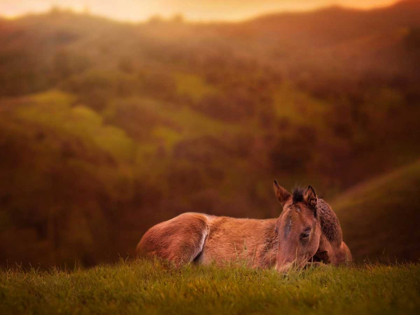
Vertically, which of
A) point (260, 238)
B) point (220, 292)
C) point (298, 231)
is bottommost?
point (260, 238)

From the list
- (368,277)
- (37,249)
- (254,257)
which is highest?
(368,277)

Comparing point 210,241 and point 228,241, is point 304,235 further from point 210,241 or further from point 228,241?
point 210,241

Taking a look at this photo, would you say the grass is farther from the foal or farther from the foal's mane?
the foal's mane

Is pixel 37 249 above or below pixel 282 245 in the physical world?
below

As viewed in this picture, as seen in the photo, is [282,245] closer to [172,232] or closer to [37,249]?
[172,232]

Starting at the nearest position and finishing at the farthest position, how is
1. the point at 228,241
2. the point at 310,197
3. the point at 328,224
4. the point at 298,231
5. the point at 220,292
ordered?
1. the point at 220,292
2. the point at 298,231
3. the point at 310,197
4. the point at 328,224
5. the point at 228,241

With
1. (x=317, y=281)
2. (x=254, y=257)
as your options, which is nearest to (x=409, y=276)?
(x=317, y=281)

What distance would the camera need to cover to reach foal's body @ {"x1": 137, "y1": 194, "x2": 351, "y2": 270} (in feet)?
31.5

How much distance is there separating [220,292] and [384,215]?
61.7 ft

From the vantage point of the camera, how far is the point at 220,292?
20.9 ft

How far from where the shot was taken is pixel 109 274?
7.96m

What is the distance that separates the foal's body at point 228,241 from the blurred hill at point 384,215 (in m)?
9.61

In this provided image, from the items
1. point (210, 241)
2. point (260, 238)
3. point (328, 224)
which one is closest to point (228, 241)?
point (210, 241)

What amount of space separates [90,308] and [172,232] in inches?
161
